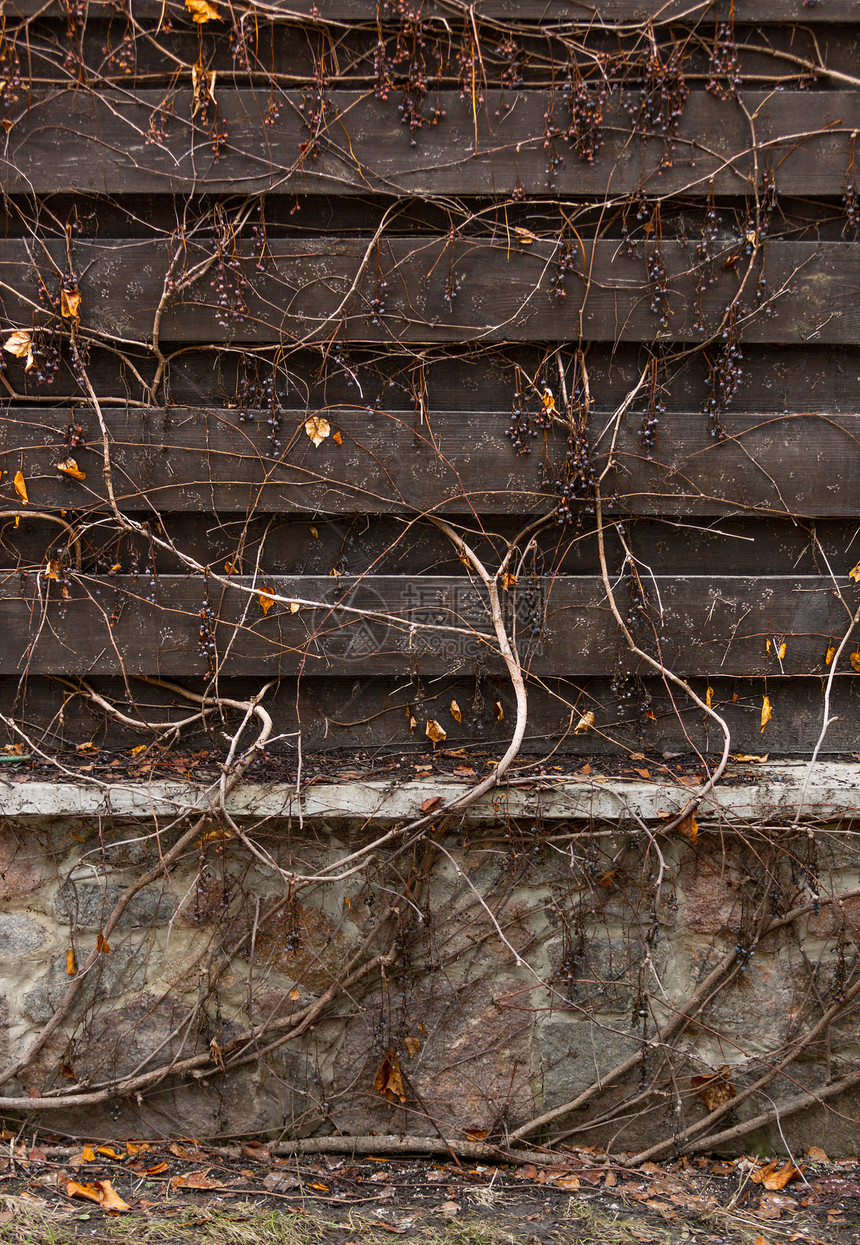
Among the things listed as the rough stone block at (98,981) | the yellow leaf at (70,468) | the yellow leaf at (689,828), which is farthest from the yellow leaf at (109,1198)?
the yellow leaf at (70,468)

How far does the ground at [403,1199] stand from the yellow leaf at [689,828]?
883 millimetres

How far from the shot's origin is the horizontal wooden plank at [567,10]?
7.08ft

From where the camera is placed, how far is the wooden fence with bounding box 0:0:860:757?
86.4 inches

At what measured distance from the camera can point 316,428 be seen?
2.26 m

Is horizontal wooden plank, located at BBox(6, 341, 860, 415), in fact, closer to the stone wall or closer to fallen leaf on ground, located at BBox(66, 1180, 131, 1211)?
the stone wall

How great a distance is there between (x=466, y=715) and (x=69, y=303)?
61.7 inches

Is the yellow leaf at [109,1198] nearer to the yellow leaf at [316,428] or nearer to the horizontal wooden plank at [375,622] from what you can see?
the horizontal wooden plank at [375,622]

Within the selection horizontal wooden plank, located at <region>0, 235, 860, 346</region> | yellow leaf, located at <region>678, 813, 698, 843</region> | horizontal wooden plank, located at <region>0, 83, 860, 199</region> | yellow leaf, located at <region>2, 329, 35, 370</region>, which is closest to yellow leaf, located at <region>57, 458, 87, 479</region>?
yellow leaf, located at <region>2, 329, 35, 370</region>

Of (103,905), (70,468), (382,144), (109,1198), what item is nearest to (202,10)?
(382,144)

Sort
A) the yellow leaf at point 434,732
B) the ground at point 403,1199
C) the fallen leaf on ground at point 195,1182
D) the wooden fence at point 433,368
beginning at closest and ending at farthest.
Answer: the ground at point 403,1199, the fallen leaf on ground at point 195,1182, the wooden fence at point 433,368, the yellow leaf at point 434,732

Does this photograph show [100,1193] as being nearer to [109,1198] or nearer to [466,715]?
[109,1198]

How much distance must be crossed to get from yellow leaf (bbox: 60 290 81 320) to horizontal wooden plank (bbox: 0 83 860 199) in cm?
27

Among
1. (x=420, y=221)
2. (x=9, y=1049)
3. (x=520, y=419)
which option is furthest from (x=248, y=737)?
(x=420, y=221)

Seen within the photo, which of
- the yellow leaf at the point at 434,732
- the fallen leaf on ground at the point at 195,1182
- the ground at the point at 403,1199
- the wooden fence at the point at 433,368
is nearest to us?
the ground at the point at 403,1199
